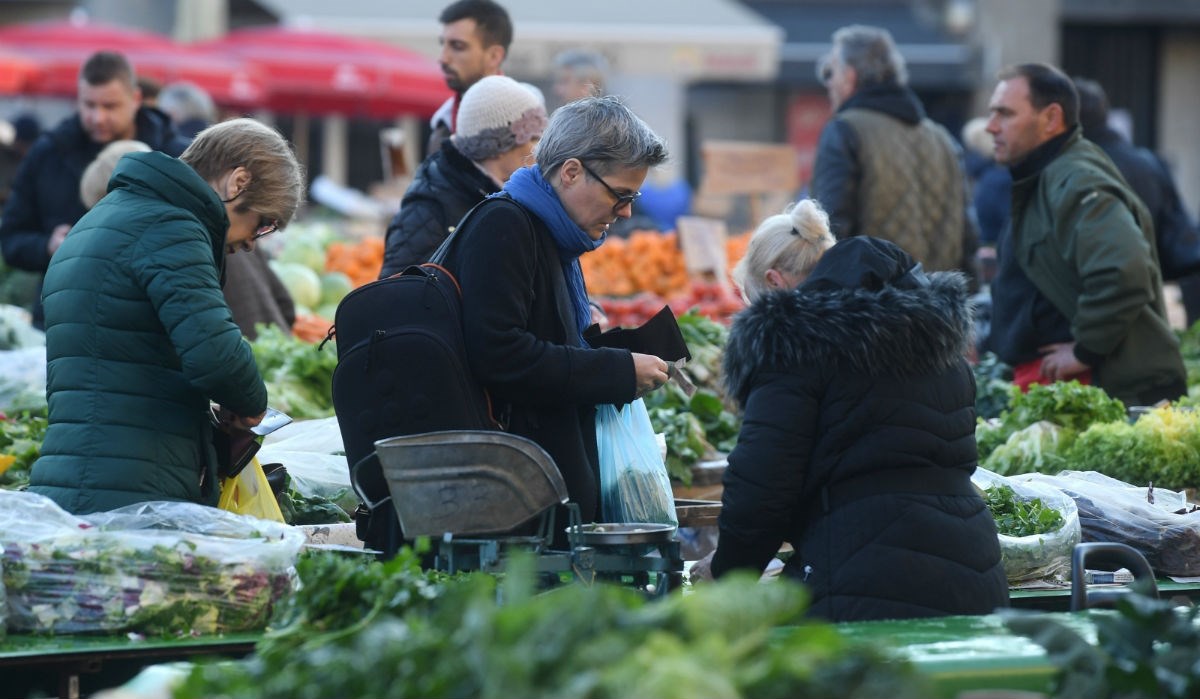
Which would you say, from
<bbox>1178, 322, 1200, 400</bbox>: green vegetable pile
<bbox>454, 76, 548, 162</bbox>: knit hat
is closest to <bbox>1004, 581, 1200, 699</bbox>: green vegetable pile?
<bbox>454, 76, 548, 162</bbox>: knit hat

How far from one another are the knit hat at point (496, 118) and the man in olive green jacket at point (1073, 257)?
207 cm

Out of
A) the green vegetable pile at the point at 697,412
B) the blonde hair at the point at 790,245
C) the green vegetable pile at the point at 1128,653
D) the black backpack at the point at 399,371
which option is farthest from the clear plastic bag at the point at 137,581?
the green vegetable pile at the point at 697,412

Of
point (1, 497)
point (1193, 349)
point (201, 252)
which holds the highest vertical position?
point (201, 252)

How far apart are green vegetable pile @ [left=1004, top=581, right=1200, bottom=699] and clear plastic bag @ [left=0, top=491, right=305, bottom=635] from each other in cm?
167

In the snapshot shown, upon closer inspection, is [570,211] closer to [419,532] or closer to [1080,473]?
[419,532]

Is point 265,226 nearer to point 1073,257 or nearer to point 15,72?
point 1073,257


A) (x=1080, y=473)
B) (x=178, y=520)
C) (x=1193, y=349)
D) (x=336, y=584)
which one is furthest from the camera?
(x=1193, y=349)

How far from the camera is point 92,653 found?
10.9 ft

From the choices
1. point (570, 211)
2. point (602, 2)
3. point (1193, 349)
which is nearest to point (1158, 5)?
point (602, 2)

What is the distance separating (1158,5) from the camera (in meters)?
22.6

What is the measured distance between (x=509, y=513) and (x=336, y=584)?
1.55 feet

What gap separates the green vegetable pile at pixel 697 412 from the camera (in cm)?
589

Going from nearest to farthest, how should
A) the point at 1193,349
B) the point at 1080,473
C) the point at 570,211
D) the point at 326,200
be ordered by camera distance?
1. the point at 570,211
2. the point at 1080,473
3. the point at 1193,349
4. the point at 326,200

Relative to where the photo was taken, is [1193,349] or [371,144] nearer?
[1193,349]
